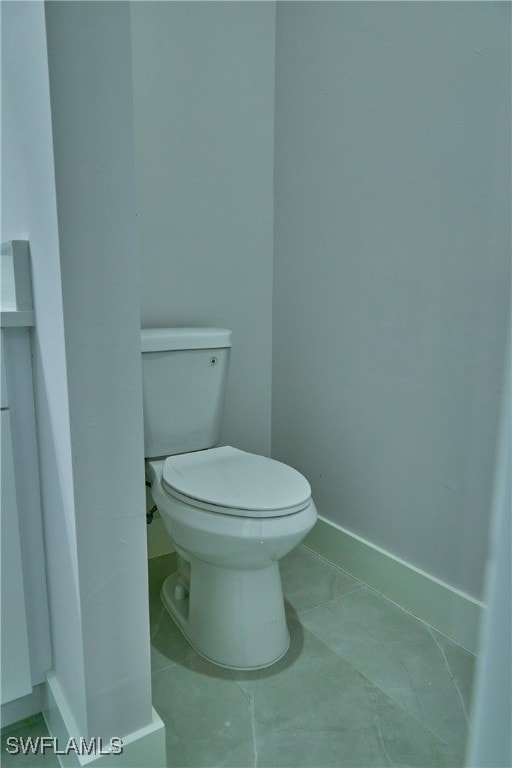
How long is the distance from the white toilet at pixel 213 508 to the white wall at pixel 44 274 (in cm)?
34

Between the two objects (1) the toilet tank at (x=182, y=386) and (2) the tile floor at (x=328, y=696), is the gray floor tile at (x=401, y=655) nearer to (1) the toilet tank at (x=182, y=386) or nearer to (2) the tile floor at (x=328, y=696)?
(2) the tile floor at (x=328, y=696)

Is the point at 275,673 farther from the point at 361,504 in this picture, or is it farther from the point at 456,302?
the point at 456,302

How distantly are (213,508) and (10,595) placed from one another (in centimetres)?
43

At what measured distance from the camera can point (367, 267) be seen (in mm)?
1525

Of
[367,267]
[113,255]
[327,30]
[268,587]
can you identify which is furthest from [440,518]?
[327,30]

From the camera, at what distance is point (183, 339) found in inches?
57.6

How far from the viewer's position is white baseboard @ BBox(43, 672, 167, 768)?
836 mm

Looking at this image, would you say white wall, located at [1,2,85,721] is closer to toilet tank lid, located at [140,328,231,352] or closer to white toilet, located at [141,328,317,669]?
white toilet, located at [141,328,317,669]

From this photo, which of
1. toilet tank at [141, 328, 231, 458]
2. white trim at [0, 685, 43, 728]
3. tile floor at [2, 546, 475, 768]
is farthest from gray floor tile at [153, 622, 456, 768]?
toilet tank at [141, 328, 231, 458]

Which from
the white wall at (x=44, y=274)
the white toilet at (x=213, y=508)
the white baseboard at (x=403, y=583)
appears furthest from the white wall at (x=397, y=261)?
the white wall at (x=44, y=274)

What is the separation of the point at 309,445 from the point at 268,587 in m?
0.64

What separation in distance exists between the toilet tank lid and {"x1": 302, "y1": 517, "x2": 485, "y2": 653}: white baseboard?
728 mm

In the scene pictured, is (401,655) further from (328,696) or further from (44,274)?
(44,274)

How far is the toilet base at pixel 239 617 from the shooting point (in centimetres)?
124
